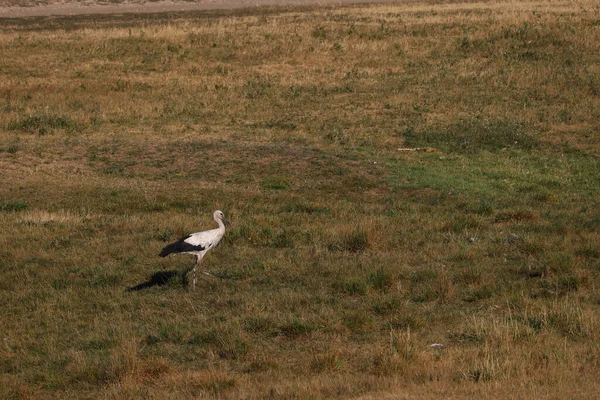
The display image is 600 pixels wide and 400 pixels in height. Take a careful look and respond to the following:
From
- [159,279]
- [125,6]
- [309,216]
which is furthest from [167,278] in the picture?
[125,6]

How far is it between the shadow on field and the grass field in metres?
0.17

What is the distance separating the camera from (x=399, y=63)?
36625 millimetres

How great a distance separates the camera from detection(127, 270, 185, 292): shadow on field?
11.2 m

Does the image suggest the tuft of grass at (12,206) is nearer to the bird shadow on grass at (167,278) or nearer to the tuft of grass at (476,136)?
the bird shadow on grass at (167,278)

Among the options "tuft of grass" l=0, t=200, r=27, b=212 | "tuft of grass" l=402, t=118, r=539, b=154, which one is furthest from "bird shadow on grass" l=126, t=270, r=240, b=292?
"tuft of grass" l=402, t=118, r=539, b=154

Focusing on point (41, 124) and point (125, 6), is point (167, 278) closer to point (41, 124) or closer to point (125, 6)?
point (41, 124)

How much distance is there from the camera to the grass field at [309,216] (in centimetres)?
808

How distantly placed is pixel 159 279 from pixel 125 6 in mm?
70776

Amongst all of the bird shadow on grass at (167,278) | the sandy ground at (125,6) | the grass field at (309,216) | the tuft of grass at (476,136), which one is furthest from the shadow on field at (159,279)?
the sandy ground at (125,6)

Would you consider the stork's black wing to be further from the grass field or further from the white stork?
the grass field

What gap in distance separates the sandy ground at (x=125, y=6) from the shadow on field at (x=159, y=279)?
63292 mm

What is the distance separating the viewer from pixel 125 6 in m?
77.2

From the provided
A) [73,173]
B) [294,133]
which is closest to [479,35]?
[294,133]

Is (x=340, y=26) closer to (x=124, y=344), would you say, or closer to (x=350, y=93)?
(x=350, y=93)
